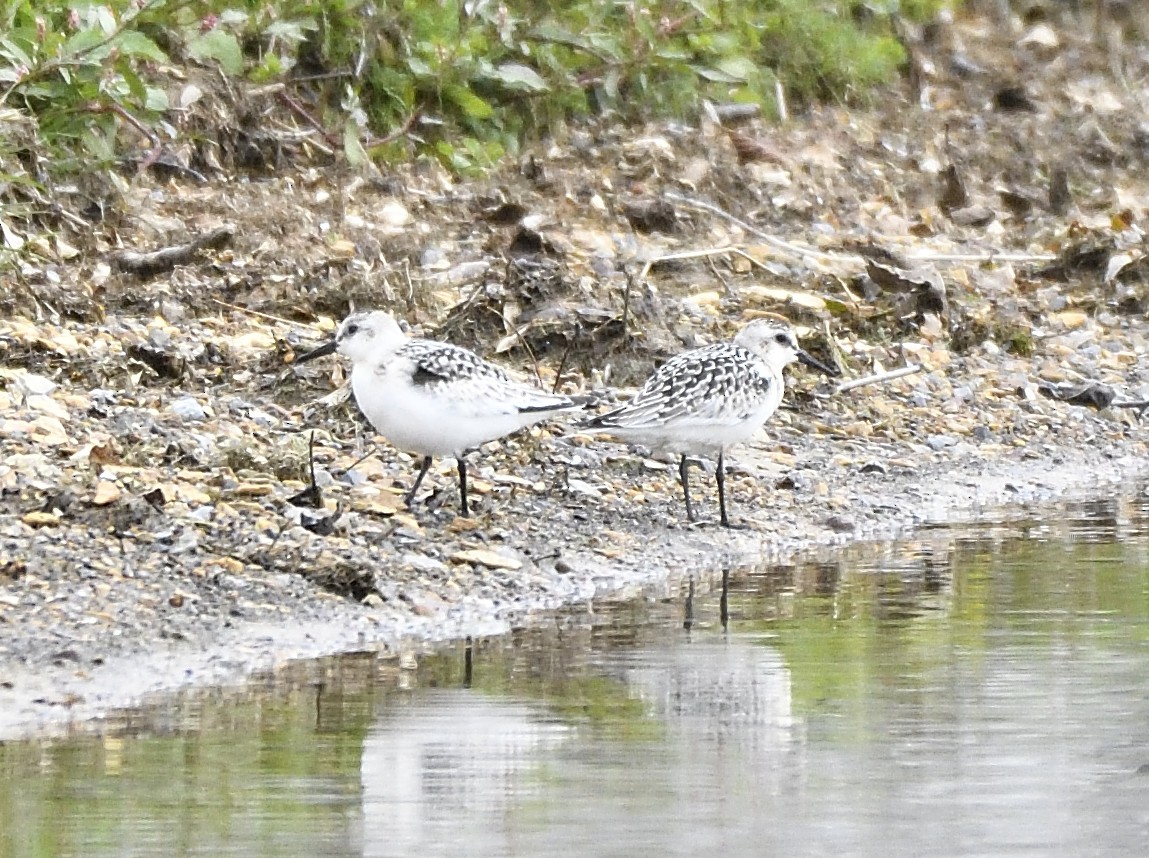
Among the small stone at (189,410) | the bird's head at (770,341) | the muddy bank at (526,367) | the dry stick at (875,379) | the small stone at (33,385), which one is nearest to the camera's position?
the muddy bank at (526,367)

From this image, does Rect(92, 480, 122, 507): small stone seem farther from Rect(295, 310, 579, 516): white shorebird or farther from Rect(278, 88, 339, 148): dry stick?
Rect(278, 88, 339, 148): dry stick

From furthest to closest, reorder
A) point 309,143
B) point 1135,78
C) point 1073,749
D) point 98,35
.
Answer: point 1135,78 → point 309,143 → point 98,35 → point 1073,749

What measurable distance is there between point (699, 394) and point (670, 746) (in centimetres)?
339

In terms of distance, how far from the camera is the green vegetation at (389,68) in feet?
38.7

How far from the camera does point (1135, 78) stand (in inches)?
795

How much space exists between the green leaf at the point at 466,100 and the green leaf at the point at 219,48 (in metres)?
1.82

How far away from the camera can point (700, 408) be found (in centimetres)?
965

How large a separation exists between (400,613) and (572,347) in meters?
3.63

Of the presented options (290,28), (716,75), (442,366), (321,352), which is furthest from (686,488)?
(716,75)

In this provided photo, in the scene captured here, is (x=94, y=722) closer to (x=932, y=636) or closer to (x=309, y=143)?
(x=932, y=636)

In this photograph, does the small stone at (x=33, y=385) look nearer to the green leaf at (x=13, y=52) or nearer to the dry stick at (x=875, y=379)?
the green leaf at (x=13, y=52)

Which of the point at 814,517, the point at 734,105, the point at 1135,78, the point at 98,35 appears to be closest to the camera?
the point at 814,517

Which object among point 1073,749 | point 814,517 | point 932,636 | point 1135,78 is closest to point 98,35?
point 814,517

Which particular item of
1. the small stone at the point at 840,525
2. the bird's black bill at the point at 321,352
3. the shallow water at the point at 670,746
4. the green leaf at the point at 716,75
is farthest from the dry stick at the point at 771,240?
the shallow water at the point at 670,746
